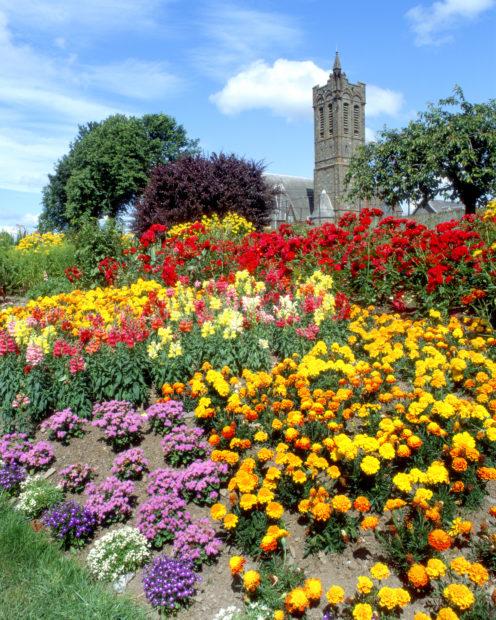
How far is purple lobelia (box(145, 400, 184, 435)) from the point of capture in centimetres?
402

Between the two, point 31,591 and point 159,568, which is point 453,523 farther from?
point 31,591

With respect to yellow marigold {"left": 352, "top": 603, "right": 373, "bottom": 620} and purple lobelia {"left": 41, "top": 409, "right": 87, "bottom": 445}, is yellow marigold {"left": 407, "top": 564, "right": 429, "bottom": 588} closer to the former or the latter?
yellow marigold {"left": 352, "top": 603, "right": 373, "bottom": 620}

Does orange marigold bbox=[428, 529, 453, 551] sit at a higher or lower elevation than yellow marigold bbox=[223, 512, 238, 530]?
higher

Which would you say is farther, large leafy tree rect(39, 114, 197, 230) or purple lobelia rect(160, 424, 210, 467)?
large leafy tree rect(39, 114, 197, 230)

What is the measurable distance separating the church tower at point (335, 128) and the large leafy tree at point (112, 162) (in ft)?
90.3

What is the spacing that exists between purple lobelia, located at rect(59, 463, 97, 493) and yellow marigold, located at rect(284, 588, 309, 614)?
1882 millimetres

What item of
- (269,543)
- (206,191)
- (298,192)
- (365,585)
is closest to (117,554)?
(269,543)

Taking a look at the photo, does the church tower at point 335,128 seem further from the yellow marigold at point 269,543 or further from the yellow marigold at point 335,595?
the yellow marigold at point 335,595

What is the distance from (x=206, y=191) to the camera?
14.7 meters

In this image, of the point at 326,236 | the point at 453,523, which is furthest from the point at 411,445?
the point at 326,236

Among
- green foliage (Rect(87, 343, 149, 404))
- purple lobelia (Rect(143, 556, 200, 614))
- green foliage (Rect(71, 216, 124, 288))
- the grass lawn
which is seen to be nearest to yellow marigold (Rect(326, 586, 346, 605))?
purple lobelia (Rect(143, 556, 200, 614))

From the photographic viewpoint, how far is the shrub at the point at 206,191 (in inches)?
577

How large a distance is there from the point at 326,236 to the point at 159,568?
4730 millimetres

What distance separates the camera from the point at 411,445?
10.3 feet
